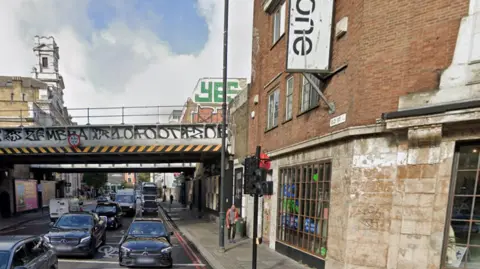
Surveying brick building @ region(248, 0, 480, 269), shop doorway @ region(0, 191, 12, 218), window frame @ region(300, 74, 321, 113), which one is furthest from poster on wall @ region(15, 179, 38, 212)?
brick building @ region(248, 0, 480, 269)

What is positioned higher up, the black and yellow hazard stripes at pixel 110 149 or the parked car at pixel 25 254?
the black and yellow hazard stripes at pixel 110 149

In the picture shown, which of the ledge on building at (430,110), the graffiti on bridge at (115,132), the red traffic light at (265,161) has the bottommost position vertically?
the red traffic light at (265,161)

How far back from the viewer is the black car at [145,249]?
8.95 metres

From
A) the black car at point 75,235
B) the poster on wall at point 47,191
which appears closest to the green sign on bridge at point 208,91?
the black car at point 75,235

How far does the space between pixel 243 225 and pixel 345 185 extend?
27.8 ft

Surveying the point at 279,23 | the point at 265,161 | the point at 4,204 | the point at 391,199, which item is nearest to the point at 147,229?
the point at 265,161

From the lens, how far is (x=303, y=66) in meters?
7.94

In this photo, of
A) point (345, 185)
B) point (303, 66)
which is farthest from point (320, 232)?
point (303, 66)

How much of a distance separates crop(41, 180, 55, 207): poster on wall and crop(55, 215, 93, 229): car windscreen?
26666mm

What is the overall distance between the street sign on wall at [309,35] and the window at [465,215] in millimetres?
3879

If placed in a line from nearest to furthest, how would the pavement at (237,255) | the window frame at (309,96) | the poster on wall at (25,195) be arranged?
1. the window frame at (309,96)
2. the pavement at (237,255)
3. the poster on wall at (25,195)

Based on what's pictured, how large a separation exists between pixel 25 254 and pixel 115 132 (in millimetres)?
11499

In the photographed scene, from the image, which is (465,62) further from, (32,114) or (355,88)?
(32,114)

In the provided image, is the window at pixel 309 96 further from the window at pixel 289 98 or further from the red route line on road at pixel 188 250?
the red route line on road at pixel 188 250
